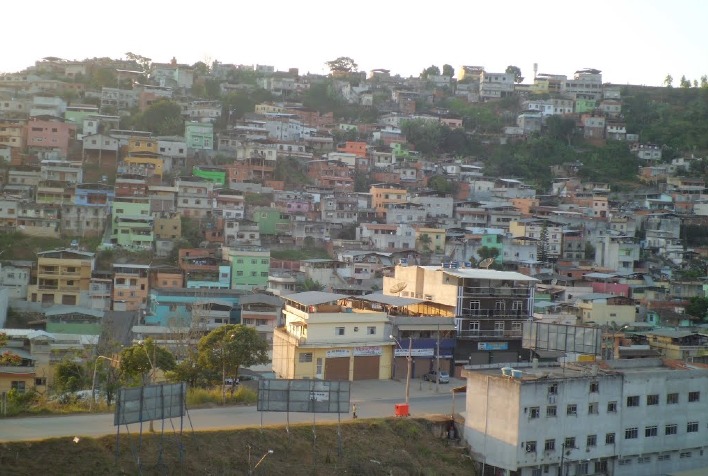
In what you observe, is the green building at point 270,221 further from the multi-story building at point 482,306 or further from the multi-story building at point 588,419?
the multi-story building at point 588,419

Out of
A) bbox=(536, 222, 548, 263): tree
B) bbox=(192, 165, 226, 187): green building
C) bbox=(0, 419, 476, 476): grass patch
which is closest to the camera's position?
bbox=(0, 419, 476, 476): grass patch

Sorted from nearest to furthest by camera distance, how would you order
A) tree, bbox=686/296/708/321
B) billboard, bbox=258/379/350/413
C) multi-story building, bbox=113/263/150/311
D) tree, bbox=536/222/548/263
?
1. billboard, bbox=258/379/350/413
2. multi-story building, bbox=113/263/150/311
3. tree, bbox=686/296/708/321
4. tree, bbox=536/222/548/263

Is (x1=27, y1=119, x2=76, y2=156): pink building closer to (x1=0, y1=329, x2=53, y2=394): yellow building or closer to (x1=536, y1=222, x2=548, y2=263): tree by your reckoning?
(x1=0, y1=329, x2=53, y2=394): yellow building

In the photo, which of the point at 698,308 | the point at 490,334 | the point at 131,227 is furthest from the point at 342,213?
the point at 490,334

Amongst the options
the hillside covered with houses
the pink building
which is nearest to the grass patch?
the hillside covered with houses

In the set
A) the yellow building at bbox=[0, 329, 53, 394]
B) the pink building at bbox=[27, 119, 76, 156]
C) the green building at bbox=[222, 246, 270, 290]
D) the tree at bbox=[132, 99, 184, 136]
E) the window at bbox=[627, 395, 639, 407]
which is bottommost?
the yellow building at bbox=[0, 329, 53, 394]

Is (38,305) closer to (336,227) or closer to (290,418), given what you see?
(336,227)

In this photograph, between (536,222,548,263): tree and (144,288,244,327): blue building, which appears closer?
(144,288,244,327): blue building
